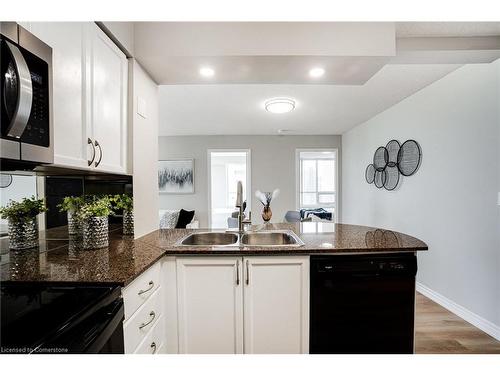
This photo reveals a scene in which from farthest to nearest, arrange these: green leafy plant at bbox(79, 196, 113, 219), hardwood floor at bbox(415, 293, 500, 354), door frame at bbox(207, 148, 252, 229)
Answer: door frame at bbox(207, 148, 252, 229) < hardwood floor at bbox(415, 293, 500, 354) < green leafy plant at bbox(79, 196, 113, 219)

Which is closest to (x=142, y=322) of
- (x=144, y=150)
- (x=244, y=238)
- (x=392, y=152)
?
(x=244, y=238)

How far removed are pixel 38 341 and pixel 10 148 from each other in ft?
1.92

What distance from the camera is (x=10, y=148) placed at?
79cm

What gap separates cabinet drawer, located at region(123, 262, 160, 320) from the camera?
1050 mm

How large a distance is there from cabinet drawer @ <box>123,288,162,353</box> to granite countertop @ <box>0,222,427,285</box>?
208 millimetres

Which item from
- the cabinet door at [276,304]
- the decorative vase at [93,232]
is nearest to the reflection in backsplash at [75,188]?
the decorative vase at [93,232]

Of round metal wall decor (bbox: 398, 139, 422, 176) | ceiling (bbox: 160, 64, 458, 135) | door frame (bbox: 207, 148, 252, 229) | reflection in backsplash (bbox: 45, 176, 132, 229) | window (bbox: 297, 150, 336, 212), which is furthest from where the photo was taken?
window (bbox: 297, 150, 336, 212)

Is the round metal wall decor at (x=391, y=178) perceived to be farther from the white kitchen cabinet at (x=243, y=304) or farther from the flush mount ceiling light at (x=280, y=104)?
the white kitchen cabinet at (x=243, y=304)

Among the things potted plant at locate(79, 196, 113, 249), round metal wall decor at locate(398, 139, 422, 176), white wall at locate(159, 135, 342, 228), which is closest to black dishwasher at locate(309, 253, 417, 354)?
potted plant at locate(79, 196, 113, 249)

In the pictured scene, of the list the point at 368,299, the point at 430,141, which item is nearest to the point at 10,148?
the point at 368,299

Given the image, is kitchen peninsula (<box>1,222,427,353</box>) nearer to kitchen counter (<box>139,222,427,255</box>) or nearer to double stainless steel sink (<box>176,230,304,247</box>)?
kitchen counter (<box>139,222,427,255</box>)

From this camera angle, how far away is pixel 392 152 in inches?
140

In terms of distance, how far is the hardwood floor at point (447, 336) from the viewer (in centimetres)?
195
